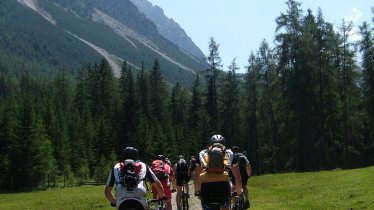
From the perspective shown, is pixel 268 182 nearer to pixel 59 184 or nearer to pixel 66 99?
pixel 59 184

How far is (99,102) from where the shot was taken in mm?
112375

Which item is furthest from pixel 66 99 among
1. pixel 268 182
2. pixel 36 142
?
pixel 268 182

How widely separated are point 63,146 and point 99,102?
28.0 meters

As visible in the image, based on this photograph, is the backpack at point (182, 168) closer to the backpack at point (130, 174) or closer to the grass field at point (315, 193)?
the grass field at point (315, 193)

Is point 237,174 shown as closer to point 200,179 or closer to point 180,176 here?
point 200,179

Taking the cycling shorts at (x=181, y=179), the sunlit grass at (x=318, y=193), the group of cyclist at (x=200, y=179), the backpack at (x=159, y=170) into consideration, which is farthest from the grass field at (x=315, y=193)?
the group of cyclist at (x=200, y=179)

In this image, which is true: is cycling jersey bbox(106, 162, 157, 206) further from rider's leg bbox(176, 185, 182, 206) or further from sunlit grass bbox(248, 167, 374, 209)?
sunlit grass bbox(248, 167, 374, 209)

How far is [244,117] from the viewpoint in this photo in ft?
284

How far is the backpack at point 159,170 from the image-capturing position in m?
18.5

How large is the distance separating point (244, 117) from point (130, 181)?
77.8 metres

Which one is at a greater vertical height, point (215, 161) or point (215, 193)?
point (215, 161)

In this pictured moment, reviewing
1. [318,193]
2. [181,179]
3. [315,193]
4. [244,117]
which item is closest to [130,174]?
[181,179]

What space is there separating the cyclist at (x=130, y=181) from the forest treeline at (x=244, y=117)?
5009cm

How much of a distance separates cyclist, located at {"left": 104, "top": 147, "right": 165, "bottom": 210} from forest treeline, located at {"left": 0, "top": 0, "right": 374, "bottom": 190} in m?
50.1
